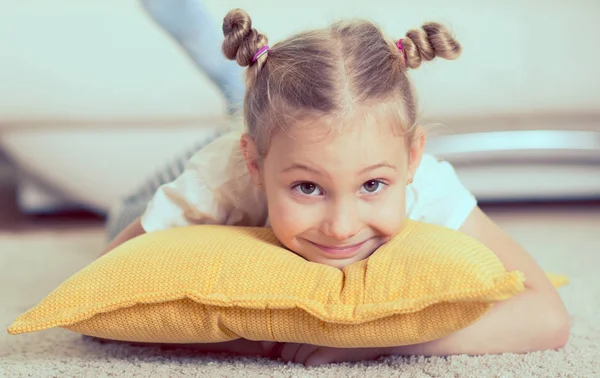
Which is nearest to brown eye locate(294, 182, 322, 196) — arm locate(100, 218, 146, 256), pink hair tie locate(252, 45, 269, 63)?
pink hair tie locate(252, 45, 269, 63)

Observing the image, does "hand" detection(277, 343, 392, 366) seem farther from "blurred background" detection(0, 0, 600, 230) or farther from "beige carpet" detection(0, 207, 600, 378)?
"blurred background" detection(0, 0, 600, 230)

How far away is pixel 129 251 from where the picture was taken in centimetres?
91

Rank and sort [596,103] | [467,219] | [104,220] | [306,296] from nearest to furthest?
[306,296], [467,219], [596,103], [104,220]

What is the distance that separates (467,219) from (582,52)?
34.0 inches

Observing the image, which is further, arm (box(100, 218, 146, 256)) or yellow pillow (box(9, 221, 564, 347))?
arm (box(100, 218, 146, 256))

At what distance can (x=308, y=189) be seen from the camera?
89 centimetres

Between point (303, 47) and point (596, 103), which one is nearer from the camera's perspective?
point (303, 47)

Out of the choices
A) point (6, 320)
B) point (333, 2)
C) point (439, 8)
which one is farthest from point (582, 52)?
point (6, 320)

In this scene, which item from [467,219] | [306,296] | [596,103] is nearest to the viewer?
[306,296]

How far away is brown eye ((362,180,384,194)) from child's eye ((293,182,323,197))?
0.17ft

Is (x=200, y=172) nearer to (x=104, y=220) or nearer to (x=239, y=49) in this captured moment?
(x=239, y=49)

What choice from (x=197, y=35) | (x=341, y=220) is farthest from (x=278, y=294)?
(x=197, y=35)

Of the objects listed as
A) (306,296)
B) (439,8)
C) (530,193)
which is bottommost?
(530,193)

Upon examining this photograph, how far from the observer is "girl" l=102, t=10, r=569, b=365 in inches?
34.1
